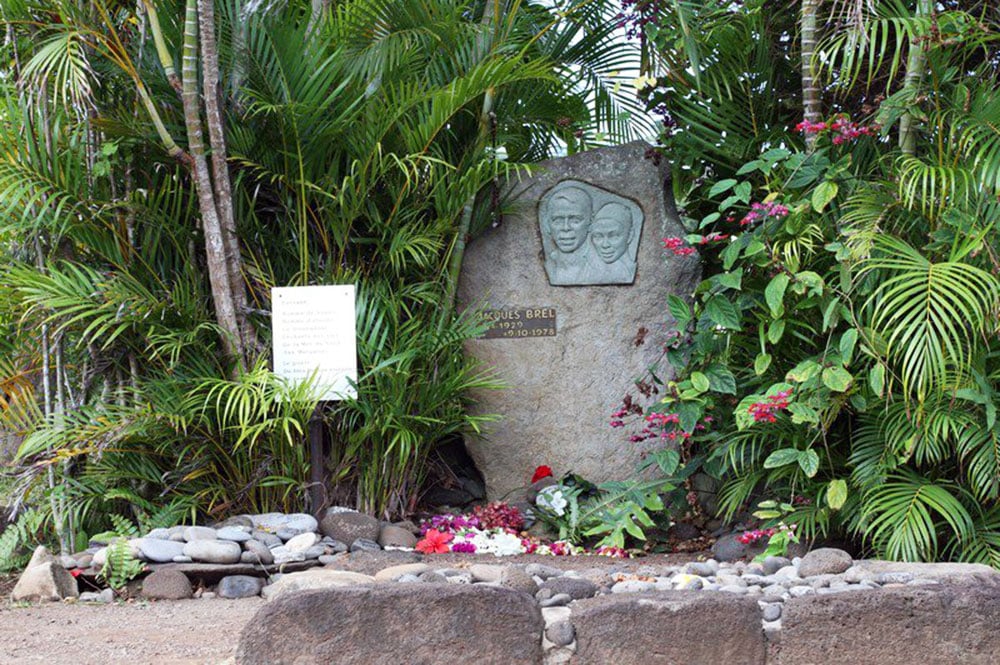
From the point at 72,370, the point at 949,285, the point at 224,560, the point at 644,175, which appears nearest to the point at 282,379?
the point at 224,560

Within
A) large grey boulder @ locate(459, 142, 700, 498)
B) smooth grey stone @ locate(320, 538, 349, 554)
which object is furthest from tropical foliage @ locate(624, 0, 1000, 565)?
smooth grey stone @ locate(320, 538, 349, 554)

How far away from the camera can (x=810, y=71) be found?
5.30 m

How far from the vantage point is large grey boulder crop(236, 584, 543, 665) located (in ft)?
9.94

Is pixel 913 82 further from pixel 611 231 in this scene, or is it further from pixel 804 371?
pixel 611 231

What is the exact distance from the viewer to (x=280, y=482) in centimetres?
530

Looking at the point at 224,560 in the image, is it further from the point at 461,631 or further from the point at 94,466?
the point at 461,631

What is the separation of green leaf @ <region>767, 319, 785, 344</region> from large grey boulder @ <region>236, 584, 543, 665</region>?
2333 mm

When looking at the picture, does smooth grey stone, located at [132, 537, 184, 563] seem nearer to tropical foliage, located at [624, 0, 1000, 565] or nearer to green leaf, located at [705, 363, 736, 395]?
tropical foliage, located at [624, 0, 1000, 565]

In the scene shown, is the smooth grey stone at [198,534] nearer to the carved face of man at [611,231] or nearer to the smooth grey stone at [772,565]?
the smooth grey stone at [772,565]

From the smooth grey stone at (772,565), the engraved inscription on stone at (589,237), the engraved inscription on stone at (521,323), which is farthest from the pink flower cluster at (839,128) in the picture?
the smooth grey stone at (772,565)

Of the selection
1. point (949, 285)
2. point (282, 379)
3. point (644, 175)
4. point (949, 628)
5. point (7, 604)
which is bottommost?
point (7, 604)

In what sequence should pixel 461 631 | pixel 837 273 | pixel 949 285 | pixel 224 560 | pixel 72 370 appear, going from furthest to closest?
pixel 72 370 < pixel 837 273 < pixel 224 560 < pixel 949 285 < pixel 461 631

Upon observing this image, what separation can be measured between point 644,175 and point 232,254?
7.23 feet

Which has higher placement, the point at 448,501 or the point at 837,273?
the point at 837,273
